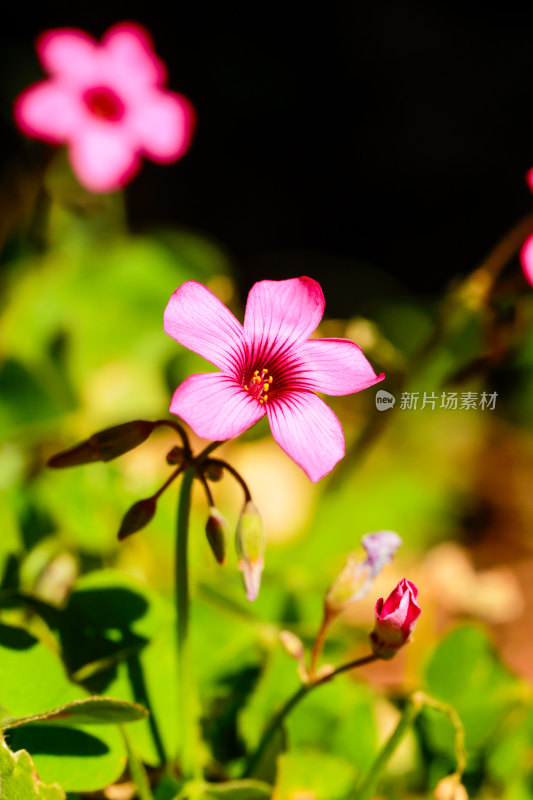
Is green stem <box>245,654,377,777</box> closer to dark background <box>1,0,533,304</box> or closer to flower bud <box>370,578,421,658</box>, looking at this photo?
flower bud <box>370,578,421,658</box>

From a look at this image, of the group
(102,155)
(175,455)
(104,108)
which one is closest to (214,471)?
(175,455)

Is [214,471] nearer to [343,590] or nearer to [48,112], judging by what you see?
[343,590]

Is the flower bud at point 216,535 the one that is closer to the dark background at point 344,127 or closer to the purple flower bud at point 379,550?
the purple flower bud at point 379,550

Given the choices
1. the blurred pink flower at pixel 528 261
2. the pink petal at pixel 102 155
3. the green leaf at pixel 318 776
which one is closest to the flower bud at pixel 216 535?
the green leaf at pixel 318 776

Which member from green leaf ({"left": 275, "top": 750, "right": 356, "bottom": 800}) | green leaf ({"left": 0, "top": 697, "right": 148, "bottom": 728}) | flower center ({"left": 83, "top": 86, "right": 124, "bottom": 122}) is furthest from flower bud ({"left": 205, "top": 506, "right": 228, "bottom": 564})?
flower center ({"left": 83, "top": 86, "right": 124, "bottom": 122})

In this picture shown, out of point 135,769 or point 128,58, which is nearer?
point 135,769

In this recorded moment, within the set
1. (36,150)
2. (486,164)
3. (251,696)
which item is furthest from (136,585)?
(486,164)
